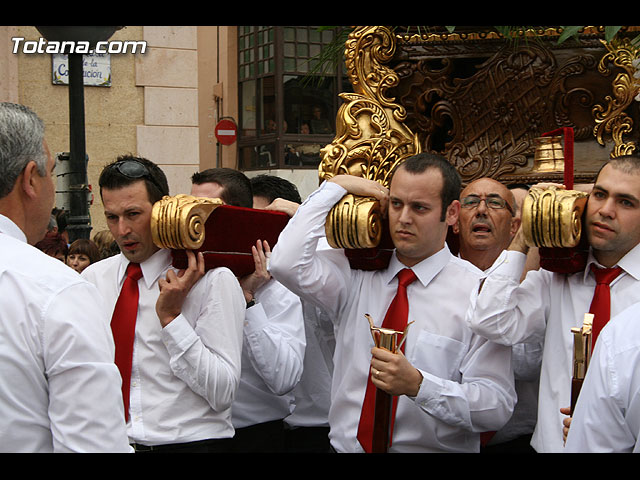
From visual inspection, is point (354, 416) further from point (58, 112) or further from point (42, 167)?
point (58, 112)

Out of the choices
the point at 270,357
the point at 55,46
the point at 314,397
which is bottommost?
the point at 314,397

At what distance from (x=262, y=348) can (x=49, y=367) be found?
5.27 ft

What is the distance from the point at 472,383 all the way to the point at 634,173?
0.89 meters

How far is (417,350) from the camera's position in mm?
2896

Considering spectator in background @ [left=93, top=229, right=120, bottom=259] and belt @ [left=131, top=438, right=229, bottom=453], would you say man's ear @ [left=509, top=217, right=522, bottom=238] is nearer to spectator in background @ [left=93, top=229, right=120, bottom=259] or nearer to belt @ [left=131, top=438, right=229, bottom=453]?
belt @ [left=131, top=438, right=229, bottom=453]

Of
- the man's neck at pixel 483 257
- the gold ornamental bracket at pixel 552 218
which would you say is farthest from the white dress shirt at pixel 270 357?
the gold ornamental bracket at pixel 552 218

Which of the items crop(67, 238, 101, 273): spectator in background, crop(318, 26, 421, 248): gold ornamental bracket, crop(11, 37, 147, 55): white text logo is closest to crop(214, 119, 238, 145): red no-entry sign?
crop(11, 37, 147, 55): white text logo

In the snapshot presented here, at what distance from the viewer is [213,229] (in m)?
2.97

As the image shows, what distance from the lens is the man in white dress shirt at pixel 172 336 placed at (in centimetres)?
279

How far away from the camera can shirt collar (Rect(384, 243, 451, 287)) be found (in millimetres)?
3004

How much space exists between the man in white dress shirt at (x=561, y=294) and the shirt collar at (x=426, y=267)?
296mm

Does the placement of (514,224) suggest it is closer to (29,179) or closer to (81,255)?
(29,179)

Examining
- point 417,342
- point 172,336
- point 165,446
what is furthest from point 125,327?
point 417,342
